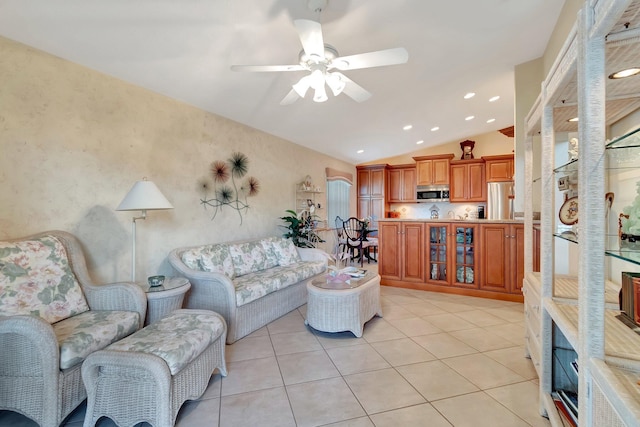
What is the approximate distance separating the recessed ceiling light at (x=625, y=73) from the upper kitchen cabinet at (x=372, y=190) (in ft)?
21.2

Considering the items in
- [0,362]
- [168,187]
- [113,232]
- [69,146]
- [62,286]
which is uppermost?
[69,146]

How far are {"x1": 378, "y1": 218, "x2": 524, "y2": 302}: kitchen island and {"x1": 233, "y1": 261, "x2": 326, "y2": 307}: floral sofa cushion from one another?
1.30 m

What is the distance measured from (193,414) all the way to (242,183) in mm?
2881

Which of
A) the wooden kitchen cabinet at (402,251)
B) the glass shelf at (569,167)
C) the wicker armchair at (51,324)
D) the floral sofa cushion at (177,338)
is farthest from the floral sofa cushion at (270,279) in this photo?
the glass shelf at (569,167)

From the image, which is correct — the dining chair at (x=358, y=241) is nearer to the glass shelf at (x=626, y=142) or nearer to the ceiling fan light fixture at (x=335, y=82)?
the ceiling fan light fixture at (x=335, y=82)

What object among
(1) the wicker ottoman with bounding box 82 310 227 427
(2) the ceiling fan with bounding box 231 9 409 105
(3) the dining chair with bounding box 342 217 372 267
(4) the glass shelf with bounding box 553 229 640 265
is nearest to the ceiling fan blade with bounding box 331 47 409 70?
(2) the ceiling fan with bounding box 231 9 409 105

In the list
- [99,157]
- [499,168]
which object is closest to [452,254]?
[499,168]

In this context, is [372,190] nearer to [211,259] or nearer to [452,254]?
[452,254]

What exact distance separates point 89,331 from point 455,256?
413 cm

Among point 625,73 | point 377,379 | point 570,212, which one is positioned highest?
point 625,73

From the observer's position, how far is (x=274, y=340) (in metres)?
2.76

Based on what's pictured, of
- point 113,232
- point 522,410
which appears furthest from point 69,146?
point 522,410

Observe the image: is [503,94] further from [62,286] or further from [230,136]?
[62,286]

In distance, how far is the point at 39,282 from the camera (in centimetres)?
193
